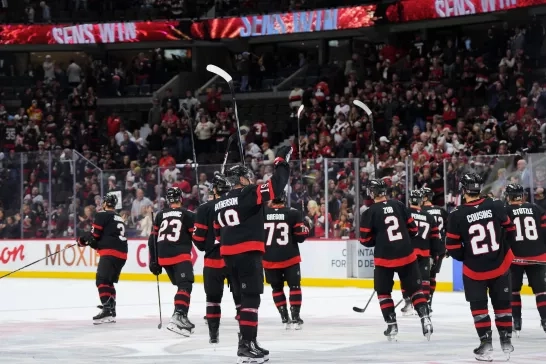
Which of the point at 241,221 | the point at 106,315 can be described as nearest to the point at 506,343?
the point at 241,221

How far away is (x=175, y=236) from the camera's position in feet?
43.8

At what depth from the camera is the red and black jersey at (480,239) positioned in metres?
10.4

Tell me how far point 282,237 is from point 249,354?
3.78 metres

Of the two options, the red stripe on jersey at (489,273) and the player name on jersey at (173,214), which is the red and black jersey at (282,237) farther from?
the red stripe on jersey at (489,273)

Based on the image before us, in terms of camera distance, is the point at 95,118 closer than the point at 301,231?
No

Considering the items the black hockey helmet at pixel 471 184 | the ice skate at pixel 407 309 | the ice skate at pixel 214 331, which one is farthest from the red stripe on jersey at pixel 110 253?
the black hockey helmet at pixel 471 184

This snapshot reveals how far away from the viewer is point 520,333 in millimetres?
12781

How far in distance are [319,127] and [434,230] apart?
12234 millimetres

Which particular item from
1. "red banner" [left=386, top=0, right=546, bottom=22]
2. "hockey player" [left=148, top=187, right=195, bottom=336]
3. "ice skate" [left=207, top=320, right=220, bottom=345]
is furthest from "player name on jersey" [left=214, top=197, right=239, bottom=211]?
"red banner" [left=386, top=0, right=546, bottom=22]

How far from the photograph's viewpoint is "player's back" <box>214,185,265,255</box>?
10.4 metres

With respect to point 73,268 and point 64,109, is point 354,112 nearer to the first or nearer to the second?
point 73,268

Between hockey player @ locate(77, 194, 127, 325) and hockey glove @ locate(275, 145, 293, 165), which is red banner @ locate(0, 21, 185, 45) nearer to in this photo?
hockey player @ locate(77, 194, 127, 325)

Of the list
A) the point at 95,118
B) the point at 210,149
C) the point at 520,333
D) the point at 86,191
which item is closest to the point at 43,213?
the point at 86,191

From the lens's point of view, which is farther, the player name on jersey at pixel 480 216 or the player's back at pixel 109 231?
the player's back at pixel 109 231
